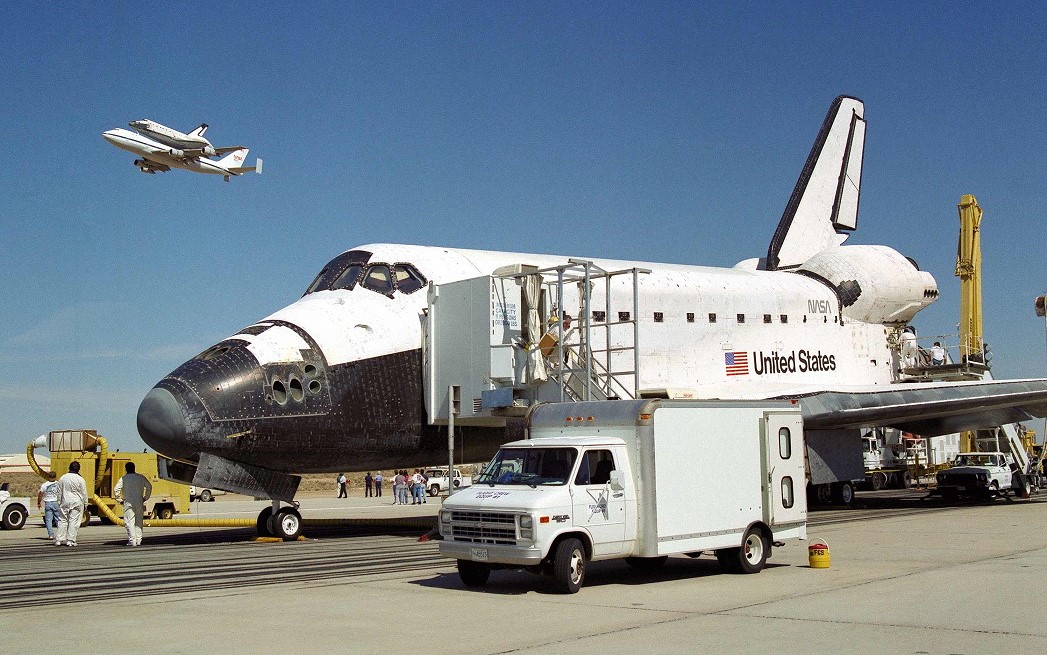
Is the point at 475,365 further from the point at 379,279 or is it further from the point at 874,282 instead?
the point at 874,282

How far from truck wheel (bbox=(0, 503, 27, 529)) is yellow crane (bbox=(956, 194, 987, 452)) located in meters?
28.1

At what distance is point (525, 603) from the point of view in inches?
336

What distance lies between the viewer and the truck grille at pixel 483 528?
357 inches

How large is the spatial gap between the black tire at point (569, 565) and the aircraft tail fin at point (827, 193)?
50.8 ft

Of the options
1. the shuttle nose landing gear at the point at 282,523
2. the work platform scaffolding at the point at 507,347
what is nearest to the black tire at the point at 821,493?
the work platform scaffolding at the point at 507,347

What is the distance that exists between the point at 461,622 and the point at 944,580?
184 inches

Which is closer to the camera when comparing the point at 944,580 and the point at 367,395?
Answer: the point at 944,580

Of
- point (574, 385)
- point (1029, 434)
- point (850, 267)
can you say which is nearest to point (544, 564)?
point (574, 385)

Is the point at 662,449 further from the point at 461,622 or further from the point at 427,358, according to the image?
the point at 427,358

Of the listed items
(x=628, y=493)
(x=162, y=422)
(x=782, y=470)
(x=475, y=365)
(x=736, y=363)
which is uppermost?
(x=736, y=363)

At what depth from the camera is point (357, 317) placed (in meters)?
15.0

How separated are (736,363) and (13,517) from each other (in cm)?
1642

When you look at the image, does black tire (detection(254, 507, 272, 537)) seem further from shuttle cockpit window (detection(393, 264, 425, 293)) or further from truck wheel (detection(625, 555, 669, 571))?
truck wheel (detection(625, 555, 669, 571))

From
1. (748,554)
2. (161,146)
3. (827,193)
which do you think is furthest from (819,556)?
(161,146)
